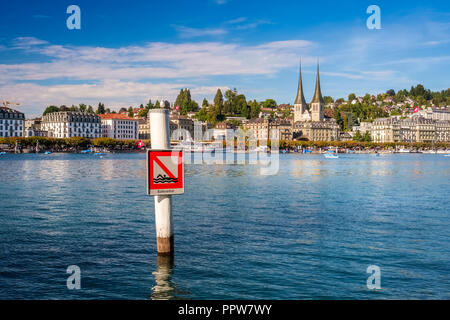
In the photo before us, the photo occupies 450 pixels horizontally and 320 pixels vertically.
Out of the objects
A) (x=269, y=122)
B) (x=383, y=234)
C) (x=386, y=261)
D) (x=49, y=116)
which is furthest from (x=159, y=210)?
(x=269, y=122)

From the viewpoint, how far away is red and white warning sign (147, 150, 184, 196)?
9.52m

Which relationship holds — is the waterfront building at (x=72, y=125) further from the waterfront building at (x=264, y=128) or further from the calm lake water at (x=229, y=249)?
the calm lake water at (x=229, y=249)

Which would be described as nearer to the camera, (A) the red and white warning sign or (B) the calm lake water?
(A) the red and white warning sign

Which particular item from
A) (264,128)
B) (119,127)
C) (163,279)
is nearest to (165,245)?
(163,279)

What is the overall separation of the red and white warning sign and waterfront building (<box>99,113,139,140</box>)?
17166cm

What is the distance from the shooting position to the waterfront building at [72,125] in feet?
538

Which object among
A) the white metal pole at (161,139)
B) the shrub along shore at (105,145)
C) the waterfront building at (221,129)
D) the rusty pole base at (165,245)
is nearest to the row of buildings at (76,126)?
the waterfront building at (221,129)

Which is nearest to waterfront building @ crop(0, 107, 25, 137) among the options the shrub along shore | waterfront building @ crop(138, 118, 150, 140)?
the shrub along shore

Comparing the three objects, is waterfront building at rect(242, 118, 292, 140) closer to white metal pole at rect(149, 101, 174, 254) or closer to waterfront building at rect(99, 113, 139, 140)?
waterfront building at rect(99, 113, 139, 140)

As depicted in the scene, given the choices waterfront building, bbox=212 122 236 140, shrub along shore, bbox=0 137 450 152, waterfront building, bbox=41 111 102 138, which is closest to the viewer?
shrub along shore, bbox=0 137 450 152

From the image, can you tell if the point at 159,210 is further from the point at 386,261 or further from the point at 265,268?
the point at 386,261

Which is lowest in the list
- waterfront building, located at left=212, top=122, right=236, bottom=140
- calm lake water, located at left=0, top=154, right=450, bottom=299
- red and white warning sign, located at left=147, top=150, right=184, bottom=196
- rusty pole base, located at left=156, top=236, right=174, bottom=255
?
calm lake water, located at left=0, top=154, right=450, bottom=299

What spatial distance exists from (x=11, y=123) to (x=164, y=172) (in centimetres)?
15245
